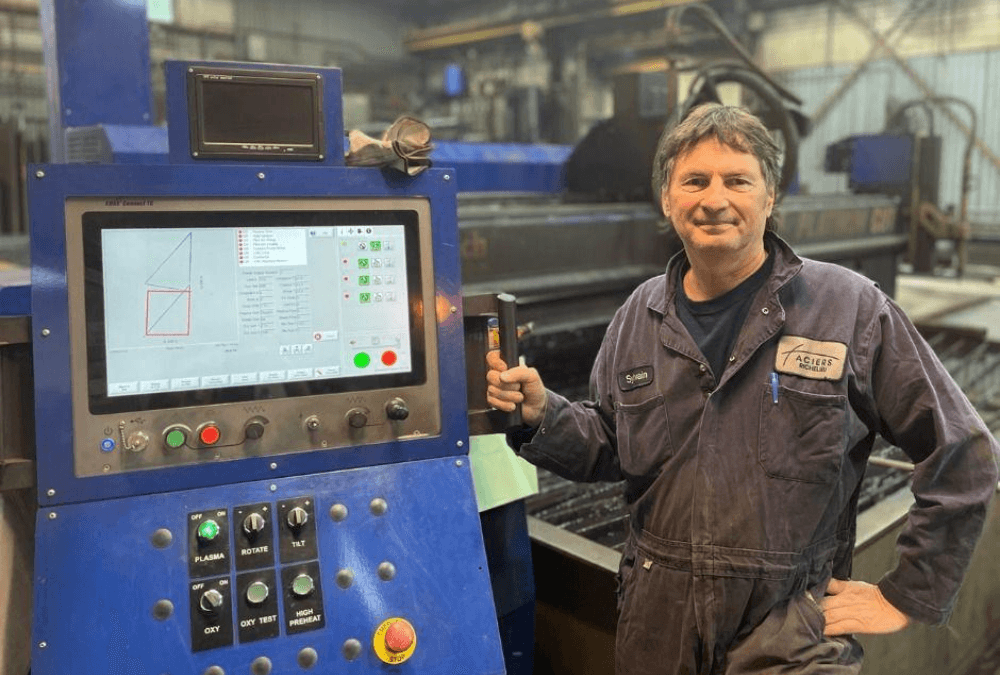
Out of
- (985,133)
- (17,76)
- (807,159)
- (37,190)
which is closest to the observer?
(37,190)

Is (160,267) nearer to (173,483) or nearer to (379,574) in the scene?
(173,483)

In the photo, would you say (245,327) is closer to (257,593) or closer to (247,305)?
(247,305)

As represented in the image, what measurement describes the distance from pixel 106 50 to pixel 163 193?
156 cm

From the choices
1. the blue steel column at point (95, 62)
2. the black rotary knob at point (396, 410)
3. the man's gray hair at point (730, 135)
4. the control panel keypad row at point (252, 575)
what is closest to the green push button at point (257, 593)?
the control panel keypad row at point (252, 575)

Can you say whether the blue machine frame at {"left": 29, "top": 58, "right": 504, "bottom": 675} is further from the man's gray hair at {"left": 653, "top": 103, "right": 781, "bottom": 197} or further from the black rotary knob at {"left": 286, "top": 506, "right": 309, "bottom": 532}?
the man's gray hair at {"left": 653, "top": 103, "right": 781, "bottom": 197}

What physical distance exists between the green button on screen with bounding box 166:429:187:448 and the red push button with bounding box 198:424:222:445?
0.02 meters

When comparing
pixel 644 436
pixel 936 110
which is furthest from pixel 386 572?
pixel 936 110

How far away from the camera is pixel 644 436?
1199mm

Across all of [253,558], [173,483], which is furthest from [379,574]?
[173,483]

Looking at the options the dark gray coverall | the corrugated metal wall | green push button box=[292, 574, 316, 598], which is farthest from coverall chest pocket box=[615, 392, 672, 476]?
the corrugated metal wall

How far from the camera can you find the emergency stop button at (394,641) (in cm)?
102

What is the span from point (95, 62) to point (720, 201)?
191 cm

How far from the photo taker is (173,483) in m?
1.02

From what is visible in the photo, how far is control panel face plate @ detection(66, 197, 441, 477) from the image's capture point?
1.00 m
